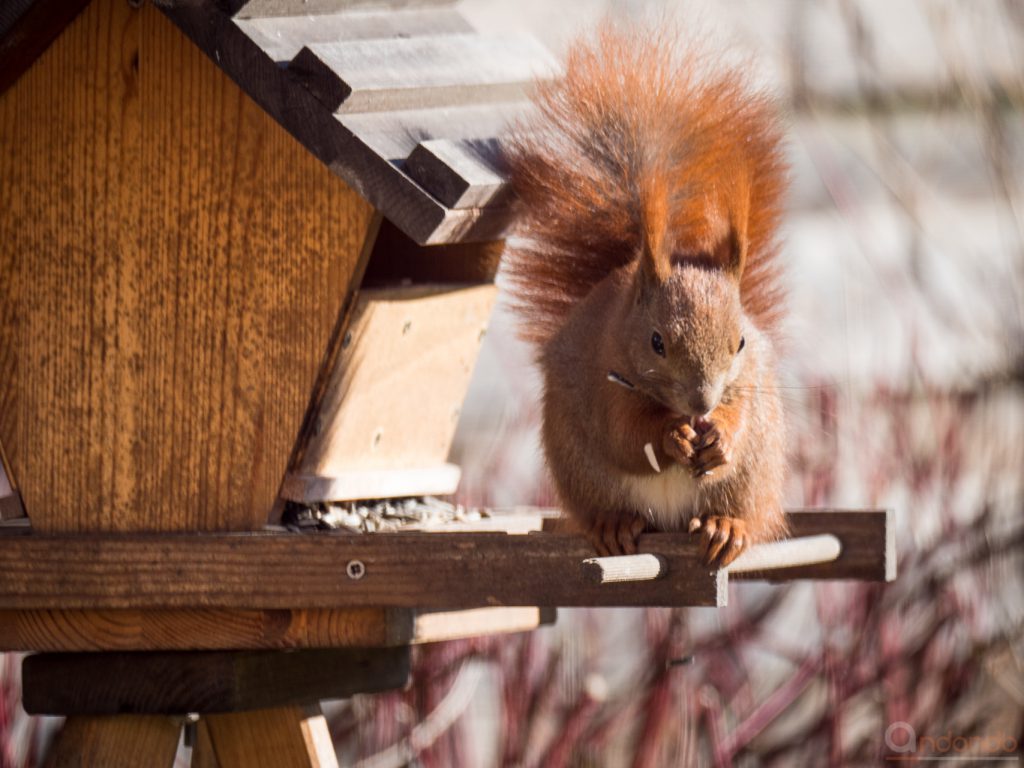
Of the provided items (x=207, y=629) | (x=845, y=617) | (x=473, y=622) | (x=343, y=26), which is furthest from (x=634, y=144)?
(x=845, y=617)

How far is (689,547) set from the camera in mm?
1543

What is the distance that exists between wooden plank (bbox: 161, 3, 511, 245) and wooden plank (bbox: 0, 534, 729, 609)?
34 cm

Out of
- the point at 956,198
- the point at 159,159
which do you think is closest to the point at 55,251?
the point at 159,159

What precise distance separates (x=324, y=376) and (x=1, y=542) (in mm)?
401

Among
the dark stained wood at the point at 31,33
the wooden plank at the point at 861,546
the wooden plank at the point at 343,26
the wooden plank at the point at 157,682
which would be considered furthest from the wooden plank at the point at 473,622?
the dark stained wood at the point at 31,33

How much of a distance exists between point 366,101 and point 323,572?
0.52m

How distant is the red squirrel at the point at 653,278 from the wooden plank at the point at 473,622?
7.6 inches

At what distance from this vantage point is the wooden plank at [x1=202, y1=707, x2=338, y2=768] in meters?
1.82

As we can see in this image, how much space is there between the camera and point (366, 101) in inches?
66.3

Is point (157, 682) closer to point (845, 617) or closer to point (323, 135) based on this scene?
point (323, 135)

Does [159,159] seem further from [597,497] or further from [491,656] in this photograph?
[491,656]

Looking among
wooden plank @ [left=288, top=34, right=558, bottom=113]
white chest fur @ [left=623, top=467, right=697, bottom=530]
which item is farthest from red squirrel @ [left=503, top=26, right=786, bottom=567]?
wooden plank @ [left=288, top=34, right=558, bottom=113]

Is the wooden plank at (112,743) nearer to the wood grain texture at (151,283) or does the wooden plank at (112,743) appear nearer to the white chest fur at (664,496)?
the wood grain texture at (151,283)

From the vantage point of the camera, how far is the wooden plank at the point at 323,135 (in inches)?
63.8
